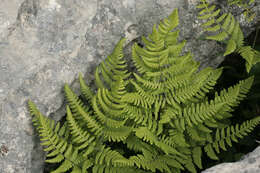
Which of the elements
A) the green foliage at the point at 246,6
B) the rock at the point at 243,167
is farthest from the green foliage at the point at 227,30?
the rock at the point at 243,167

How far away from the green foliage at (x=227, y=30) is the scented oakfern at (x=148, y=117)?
0.36 metres

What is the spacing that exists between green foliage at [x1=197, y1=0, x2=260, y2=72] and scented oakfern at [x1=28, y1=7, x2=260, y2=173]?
0.36 m

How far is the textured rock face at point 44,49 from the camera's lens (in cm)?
315

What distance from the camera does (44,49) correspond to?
329cm

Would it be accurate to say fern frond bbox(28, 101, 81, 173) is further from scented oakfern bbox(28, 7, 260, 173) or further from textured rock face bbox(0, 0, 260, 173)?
textured rock face bbox(0, 0, 260, 173)

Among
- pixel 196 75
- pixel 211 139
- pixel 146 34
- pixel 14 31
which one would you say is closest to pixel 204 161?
pixel 211 139

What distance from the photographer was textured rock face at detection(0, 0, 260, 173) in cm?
315

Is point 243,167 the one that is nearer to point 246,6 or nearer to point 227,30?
point 227,30

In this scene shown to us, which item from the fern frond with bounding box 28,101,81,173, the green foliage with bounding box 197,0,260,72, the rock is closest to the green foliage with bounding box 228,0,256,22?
the green foliage with bounding box 197,0,260,72

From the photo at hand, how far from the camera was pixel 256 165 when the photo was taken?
8.05 ft

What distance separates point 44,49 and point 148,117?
1503 millimetres

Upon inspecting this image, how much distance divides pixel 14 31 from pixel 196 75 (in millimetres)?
2204

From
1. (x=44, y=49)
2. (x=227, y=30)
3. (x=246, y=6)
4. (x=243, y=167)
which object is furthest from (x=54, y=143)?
(x=246, y=6)

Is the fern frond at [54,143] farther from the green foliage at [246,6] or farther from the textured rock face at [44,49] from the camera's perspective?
the green foliage at [246,6]
